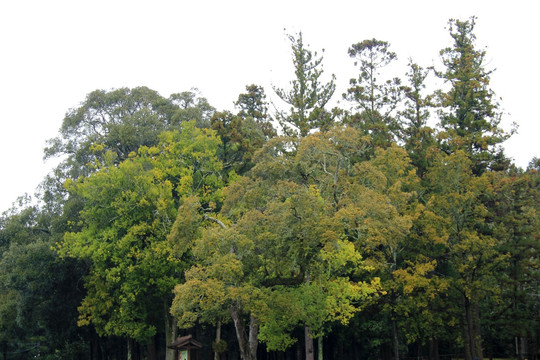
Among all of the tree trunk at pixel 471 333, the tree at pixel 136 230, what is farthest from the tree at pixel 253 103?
the tree trunk at pixel 471 333

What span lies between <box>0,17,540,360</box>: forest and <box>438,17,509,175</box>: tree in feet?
0.38

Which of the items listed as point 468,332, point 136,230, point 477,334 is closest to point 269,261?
point 136,230

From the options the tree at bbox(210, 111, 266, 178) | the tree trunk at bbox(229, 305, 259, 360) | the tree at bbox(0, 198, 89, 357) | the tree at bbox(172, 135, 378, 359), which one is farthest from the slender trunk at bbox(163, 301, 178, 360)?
the tree trunk at bbox(229, 305, 259, 360)

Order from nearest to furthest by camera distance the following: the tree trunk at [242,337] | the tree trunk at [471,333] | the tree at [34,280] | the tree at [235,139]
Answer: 1. the tree trunk at [242,337]
2. the tree trunk at [471,333]
3. the tree at [34,280]
4. the tree at [235,139]

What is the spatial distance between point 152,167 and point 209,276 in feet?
49.3

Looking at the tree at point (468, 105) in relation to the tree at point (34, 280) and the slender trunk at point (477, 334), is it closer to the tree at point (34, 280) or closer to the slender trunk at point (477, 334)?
the slender trunk at point (477, 334)

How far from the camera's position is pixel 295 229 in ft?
70.5

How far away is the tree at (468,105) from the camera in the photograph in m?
33.8

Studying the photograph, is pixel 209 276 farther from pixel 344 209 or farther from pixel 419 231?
pixel 419 231

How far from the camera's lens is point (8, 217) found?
39781 millimetres

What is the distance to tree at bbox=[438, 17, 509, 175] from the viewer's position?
33.8 m

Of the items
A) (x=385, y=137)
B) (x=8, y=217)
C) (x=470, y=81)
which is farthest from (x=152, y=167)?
(x=470, y=81)

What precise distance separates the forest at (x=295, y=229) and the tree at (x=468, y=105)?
0.12m

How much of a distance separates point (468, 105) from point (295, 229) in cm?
1938
